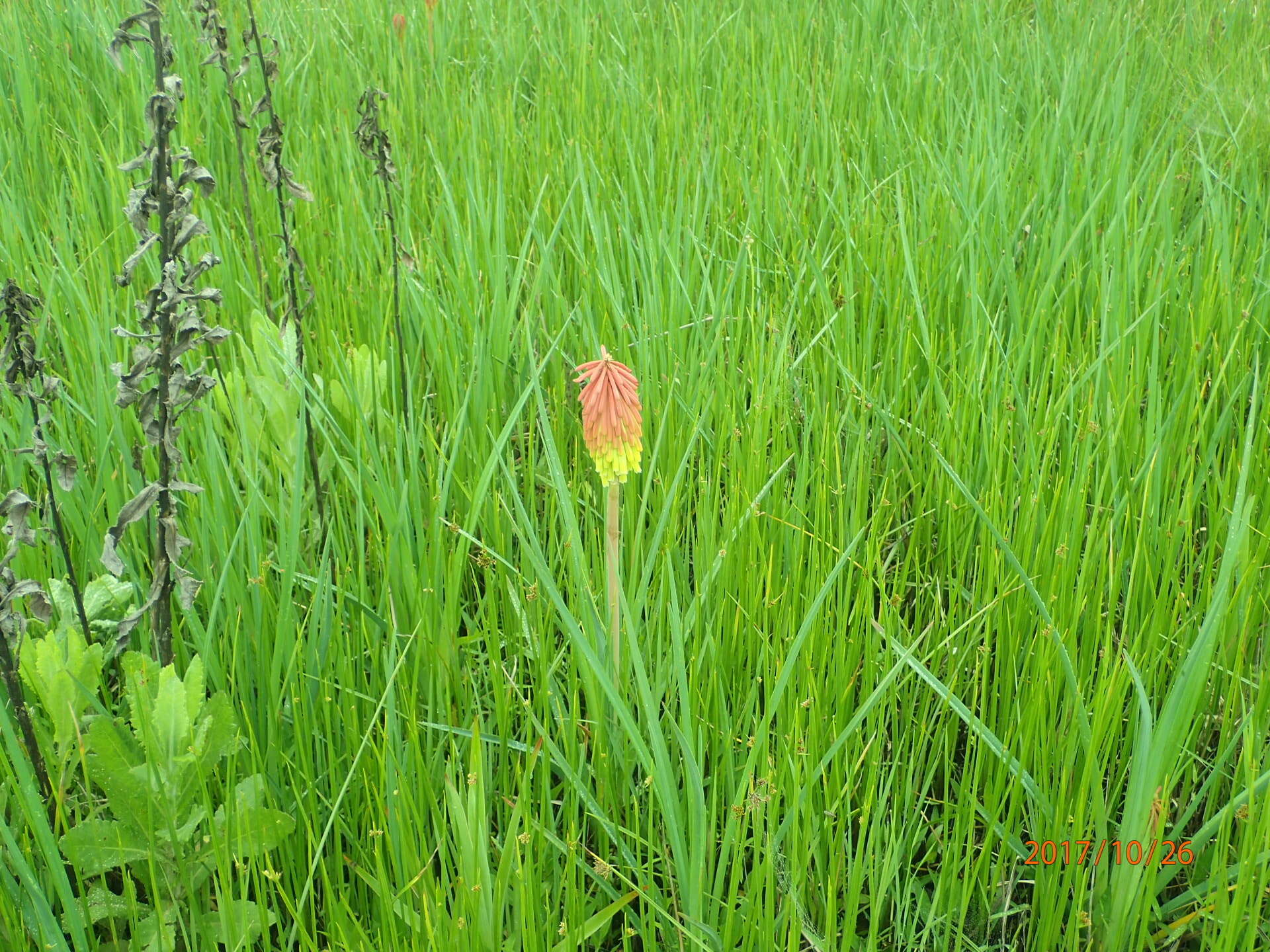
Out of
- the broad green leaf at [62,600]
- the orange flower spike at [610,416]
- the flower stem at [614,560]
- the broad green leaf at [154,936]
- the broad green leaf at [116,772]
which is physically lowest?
the broad green leaf at [154,936]

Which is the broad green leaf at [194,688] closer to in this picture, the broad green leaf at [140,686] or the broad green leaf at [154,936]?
the broad green leaf at [140,686]

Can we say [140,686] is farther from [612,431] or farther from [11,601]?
[612,431]

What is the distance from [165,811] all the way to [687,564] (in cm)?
65

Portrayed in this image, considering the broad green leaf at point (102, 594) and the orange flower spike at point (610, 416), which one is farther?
the broad green leaf at point (102, 594)

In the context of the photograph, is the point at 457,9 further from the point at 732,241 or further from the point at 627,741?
the point at 627,741

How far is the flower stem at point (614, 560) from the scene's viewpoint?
983mm

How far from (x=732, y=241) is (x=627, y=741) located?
4.49 ft

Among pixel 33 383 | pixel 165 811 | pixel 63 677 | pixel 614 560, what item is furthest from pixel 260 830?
pixel 33 383

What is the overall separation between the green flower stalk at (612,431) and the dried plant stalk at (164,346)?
0.38 meters

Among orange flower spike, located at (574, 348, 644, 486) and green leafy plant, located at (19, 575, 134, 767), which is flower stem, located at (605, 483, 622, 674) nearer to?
orange flower spike, located at (574, 348, 644, 486)

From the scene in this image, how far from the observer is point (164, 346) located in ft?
3.21

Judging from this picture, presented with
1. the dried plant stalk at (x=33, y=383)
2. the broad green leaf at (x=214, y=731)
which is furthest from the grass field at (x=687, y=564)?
the dried plant stalk at (x=33, y=383)

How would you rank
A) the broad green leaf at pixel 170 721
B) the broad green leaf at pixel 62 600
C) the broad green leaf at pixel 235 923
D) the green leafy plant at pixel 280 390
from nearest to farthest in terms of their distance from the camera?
1. the broad green leaf at pixel 235 923
2. the broad green leaf at pixel 170 721
3. the broad green leaf at pixel 62 600
4. the green leafy plant at pixel 280 390
